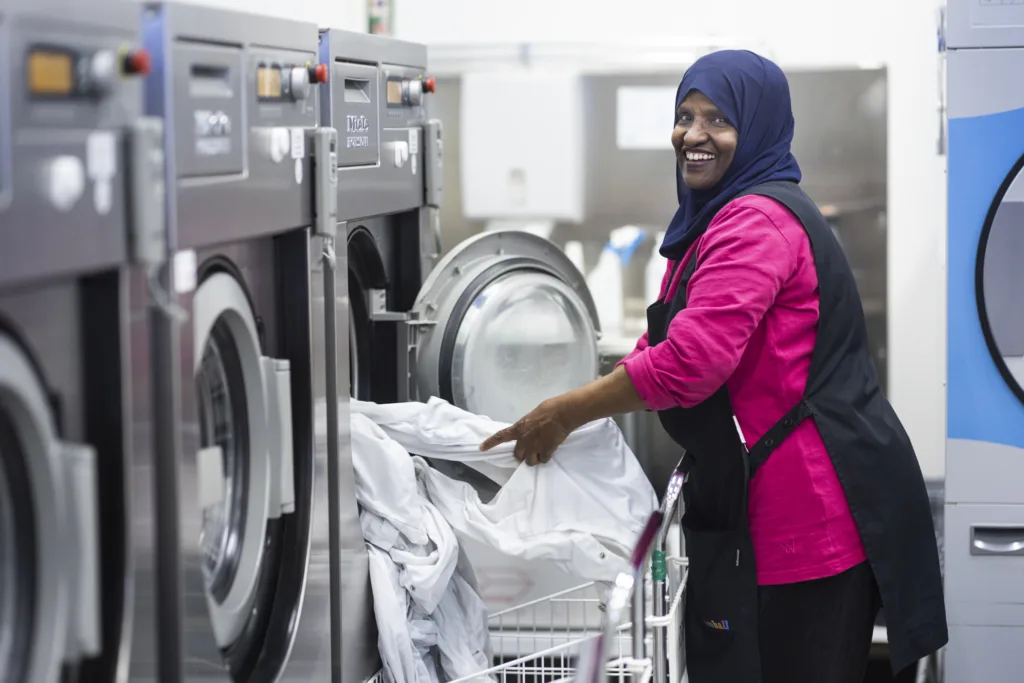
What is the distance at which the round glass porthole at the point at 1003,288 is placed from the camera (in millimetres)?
2729

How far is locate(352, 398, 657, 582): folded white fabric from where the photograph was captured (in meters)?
2.33

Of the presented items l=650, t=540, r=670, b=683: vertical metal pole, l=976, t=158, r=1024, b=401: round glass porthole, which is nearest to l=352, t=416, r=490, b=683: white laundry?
l=650, t=540, r=670, b=683: vertical metal pole

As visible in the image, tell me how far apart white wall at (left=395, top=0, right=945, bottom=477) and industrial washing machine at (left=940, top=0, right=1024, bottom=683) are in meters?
1.00

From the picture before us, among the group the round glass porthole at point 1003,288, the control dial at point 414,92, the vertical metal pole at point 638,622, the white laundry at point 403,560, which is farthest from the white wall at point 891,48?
the vertical metal pole at point 638,622

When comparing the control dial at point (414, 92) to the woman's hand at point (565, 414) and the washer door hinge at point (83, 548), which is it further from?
the washer door hinge at point (83, 548)

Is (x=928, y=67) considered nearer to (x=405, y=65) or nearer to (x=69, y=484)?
(x=405, y=65)

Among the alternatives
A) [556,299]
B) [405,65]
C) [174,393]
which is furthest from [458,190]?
[174,393]

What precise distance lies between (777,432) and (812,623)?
329 millimetres

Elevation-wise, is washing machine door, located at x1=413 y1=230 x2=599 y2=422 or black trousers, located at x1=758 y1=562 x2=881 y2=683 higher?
washing machine door, located at x1=413 y1=230 x2=599 y2=422

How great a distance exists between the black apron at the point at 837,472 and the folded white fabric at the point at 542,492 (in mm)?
212

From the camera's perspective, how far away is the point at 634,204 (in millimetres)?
3625

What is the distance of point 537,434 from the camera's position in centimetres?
230

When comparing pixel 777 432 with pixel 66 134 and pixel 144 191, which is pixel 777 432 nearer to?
pixel 144 191

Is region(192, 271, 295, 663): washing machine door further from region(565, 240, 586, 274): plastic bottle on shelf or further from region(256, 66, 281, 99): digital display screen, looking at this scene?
region(565, 240, 586, 274): plastic bottle on shelf
